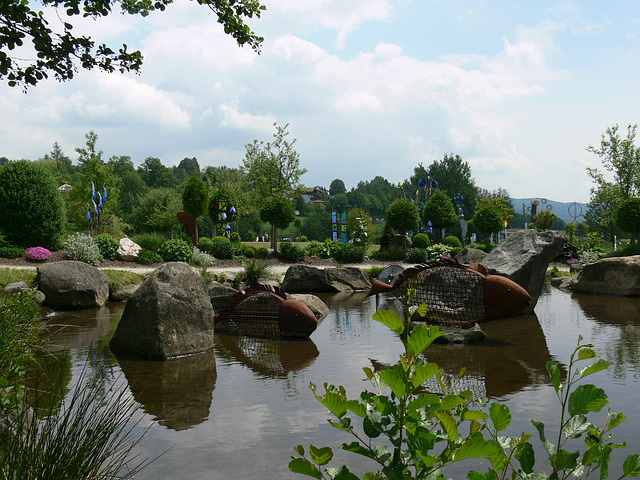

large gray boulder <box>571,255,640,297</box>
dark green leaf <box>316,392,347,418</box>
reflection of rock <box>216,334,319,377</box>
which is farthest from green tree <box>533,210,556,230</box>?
dark green leaf <box>316,392,347,418</box>

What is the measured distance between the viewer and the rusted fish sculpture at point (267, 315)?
27.9ft

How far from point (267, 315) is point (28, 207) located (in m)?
14.1

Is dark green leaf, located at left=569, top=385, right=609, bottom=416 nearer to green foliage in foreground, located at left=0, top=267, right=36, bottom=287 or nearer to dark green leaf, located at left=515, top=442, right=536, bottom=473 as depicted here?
dark green leaf, located at left=515, top=442, right=536, bottom=473

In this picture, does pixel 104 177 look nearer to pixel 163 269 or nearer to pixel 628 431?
pixel 163 269

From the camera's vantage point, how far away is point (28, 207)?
1878cm

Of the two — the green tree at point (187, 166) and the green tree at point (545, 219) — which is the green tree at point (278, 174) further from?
the green tree at point (187, 166)

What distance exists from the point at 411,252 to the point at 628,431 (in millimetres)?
20155

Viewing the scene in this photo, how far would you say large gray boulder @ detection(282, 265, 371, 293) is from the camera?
1578 cm

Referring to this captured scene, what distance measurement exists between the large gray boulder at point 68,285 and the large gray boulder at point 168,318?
483cm

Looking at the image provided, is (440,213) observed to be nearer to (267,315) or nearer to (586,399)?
(267,315)

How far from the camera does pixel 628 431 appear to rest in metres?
4.50

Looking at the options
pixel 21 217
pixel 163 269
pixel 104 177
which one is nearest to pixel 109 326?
pixel 163 269

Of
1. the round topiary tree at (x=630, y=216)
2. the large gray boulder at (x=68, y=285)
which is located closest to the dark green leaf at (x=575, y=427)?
the large gray boulder at (x=68, y=285)

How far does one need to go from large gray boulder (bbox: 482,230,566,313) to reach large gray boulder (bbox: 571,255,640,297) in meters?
3.80
